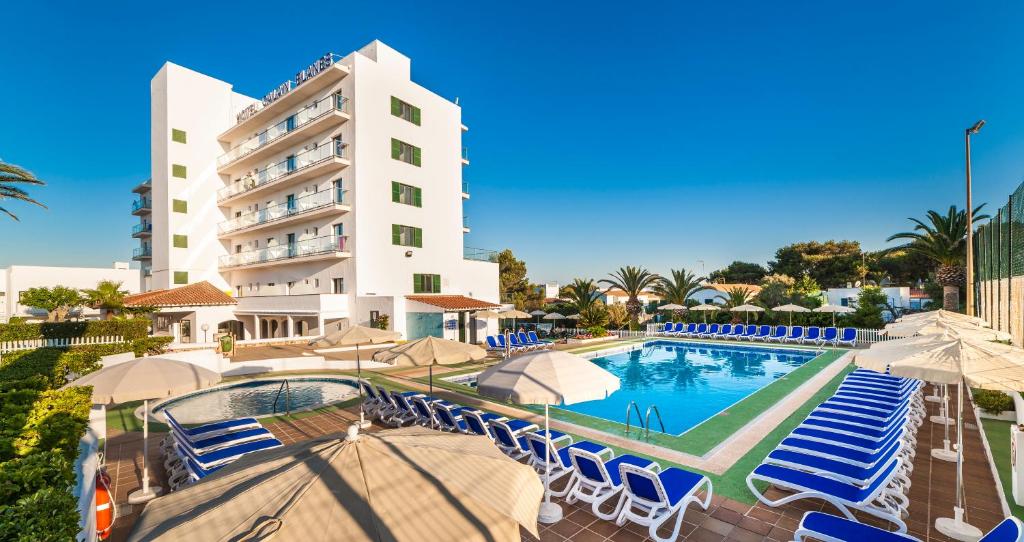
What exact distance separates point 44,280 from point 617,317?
153 feet

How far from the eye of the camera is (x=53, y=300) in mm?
24641

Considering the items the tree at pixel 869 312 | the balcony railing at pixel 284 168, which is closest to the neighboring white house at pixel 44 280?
the balcony railing at pixel 284 168

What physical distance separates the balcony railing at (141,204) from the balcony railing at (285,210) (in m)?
14.9

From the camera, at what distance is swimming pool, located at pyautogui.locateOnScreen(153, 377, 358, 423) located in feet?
36.2

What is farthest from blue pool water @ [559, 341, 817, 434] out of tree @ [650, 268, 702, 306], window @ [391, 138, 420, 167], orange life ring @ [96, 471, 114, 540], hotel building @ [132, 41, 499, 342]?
window @ [391, 138, 420, 167]

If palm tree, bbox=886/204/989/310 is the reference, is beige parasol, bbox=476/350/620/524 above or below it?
below

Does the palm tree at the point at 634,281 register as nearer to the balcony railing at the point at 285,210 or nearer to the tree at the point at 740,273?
the balcony railing at the point at 285,210

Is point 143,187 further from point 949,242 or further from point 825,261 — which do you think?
point 825,261

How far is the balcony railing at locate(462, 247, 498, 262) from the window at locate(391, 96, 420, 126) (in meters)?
8.40

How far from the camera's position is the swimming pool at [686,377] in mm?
11837

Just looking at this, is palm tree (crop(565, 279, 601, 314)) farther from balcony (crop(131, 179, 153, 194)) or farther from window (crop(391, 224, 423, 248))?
balcony (crop(131, 179, 153, 194))

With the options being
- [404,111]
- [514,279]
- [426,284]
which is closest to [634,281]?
[426,284]

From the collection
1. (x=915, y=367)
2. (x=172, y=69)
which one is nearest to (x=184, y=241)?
(x=172, y=69)

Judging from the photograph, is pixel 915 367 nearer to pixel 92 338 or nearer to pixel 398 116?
pixel 92 338
